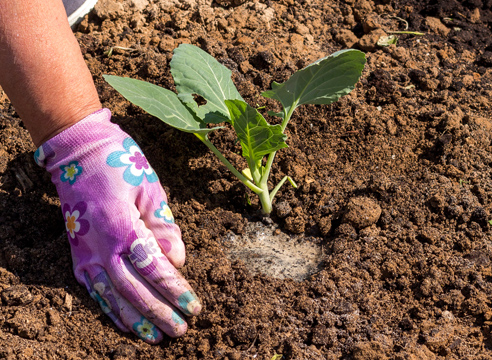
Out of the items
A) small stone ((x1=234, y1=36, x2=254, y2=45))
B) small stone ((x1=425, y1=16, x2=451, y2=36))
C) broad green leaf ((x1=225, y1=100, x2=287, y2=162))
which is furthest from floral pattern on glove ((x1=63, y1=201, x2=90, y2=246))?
small stone ((x1=425, y1=16, x2=451, y2=36))

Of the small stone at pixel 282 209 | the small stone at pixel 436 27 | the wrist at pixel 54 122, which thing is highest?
the wrist at pixel 54 122

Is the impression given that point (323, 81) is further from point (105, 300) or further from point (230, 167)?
point (105, 300)

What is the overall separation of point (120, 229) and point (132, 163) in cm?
26

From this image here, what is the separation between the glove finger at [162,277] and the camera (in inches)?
61.1

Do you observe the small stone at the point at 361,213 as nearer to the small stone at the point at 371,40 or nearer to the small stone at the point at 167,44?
the small stone at the point at 371,40

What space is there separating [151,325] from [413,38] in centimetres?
201

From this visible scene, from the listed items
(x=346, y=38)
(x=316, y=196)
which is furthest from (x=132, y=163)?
(x=346, y=38)

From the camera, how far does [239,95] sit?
196cm

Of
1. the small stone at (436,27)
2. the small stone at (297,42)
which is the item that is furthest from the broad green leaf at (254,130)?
the small stone at (436,27)

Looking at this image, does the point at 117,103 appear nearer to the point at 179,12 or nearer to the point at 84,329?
the point at 179,12

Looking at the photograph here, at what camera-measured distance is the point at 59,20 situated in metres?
1.73

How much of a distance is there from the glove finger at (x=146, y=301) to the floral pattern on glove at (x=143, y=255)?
4 cm

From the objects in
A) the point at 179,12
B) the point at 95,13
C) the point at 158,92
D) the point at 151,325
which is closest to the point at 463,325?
the point at 151,325

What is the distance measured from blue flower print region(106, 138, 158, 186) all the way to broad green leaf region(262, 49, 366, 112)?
→ 0.54m
